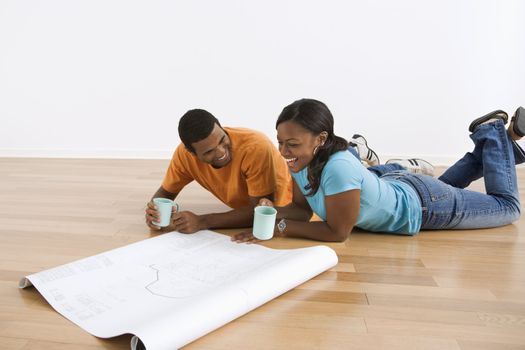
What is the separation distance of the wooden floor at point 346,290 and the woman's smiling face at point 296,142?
1.10ft

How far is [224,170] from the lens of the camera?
1740 mm

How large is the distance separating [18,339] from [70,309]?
12cm

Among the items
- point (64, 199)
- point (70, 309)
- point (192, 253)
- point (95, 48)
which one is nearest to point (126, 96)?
point (95, 48)

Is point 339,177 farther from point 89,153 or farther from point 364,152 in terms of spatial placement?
point 89,153

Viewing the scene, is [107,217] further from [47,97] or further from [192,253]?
[47,97]

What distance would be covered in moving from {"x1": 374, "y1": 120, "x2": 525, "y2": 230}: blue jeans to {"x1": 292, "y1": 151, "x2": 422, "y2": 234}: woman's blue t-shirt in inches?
2.6

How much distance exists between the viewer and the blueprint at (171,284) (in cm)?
97

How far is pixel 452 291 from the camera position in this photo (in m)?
1.26

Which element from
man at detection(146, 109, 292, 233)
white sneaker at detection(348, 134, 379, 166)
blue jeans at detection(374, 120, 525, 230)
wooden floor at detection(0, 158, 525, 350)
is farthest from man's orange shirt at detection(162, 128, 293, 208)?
white sneaker at detection(348, 134, 379, 166)

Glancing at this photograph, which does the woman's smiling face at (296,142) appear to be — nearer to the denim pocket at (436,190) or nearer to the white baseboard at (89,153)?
the denim pocket at (436,190)

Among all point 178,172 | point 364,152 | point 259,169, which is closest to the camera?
point 259,169

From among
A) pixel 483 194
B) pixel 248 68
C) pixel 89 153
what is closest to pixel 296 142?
pixel 483 194

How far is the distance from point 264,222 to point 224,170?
425 millimetres

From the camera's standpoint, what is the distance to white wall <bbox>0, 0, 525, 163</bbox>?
331 centimetres
